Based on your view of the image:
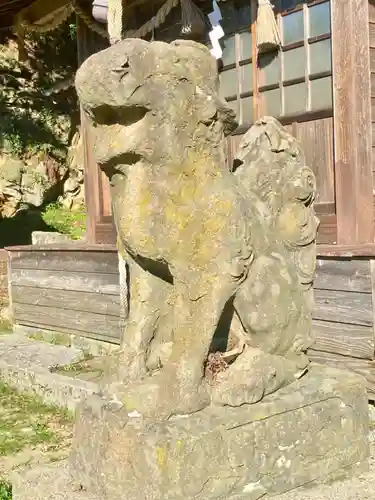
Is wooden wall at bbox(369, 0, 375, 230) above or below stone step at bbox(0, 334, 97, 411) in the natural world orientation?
above

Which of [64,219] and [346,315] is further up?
[64,219]

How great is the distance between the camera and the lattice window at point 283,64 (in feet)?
16.8

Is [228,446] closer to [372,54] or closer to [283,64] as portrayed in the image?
[372,54]

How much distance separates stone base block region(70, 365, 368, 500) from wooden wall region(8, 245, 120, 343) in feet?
13.5

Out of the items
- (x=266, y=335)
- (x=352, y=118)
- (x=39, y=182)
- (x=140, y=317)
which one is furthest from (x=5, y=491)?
(x=39, y=182)

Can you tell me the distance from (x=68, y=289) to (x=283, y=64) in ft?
11.0

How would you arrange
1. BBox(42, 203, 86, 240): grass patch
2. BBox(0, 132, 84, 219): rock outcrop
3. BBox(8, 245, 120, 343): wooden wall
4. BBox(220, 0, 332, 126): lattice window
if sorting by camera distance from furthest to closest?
1. BBox(42, 203, 86, 240): grass patch
2. BBox(0, 132, 84, 219): rock outcrop
3. BBox(8, 245, 120, 343): wooden wall
4. BBox(220, 0, 332, 126): lattice window

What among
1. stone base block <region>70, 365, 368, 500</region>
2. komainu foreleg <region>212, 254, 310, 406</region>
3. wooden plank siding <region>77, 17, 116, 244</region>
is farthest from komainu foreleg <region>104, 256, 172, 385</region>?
wooden plank siding <region>77, 17, 116, 244</region>

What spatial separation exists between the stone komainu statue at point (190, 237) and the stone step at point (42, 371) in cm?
201

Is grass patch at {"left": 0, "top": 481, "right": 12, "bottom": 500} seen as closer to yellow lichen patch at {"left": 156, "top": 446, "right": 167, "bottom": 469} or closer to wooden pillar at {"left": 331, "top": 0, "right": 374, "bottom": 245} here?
yellow lichen patch at {"left": 156, "top": 446, "right": 167, "bottom": 469}

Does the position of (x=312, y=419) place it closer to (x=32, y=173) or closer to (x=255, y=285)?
(x=255, y=285)

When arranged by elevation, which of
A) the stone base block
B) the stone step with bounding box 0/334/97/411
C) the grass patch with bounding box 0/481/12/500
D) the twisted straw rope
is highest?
the twisted straw rope

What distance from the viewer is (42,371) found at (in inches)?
210

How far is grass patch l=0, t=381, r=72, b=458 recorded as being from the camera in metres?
4.25
